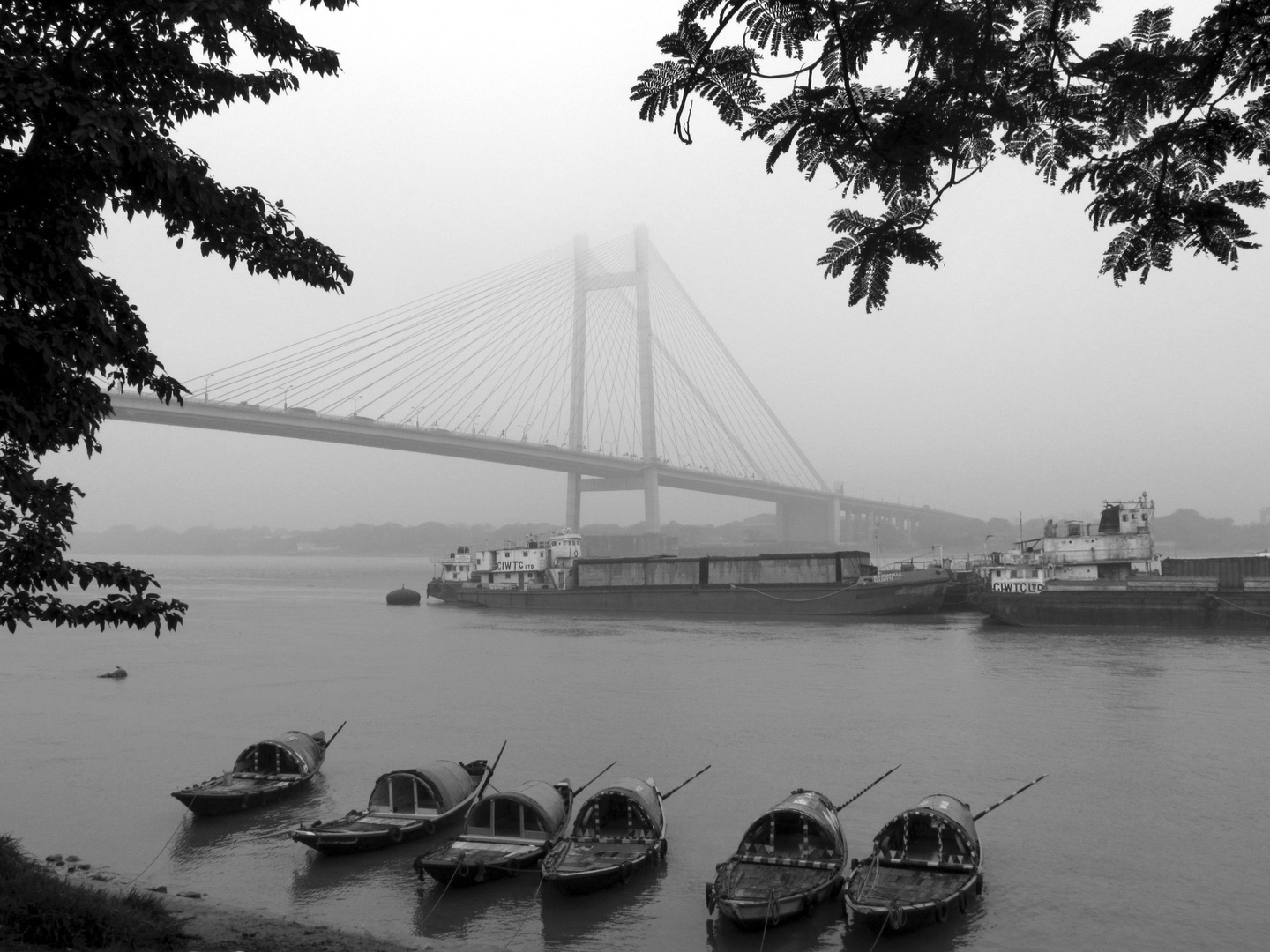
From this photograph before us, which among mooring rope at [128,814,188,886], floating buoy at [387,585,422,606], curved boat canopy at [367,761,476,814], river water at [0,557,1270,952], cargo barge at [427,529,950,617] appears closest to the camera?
river water at [0,557,1270,952]

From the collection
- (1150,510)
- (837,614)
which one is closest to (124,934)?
(837,614)

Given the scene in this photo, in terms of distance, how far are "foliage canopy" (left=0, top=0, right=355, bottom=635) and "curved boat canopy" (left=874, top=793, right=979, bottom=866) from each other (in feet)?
21.1

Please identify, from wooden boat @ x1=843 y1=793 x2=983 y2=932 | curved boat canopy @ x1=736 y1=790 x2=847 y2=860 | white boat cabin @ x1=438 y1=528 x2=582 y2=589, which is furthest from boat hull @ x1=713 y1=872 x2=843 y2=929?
white boat cabin @ x1=438 y1=528 x2=582 y2=589

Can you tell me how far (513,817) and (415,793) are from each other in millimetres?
1556

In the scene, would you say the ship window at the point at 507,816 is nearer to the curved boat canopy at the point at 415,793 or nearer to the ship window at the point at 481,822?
the ship window at the point at 481,822

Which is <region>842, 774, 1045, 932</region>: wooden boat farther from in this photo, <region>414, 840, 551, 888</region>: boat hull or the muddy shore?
the muddy shore

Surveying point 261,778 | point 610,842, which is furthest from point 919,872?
point 261,778

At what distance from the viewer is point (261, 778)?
11.8 meters

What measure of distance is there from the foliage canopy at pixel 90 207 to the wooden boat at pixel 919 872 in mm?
5830

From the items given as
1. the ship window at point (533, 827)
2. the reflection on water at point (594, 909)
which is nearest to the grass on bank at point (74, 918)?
the reflection on water at point (594, 909)

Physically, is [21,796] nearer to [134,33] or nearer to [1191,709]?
[134,33]

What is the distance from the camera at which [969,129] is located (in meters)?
2.42

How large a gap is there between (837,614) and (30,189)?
35.3m

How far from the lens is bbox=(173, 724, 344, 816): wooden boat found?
11008 mm
